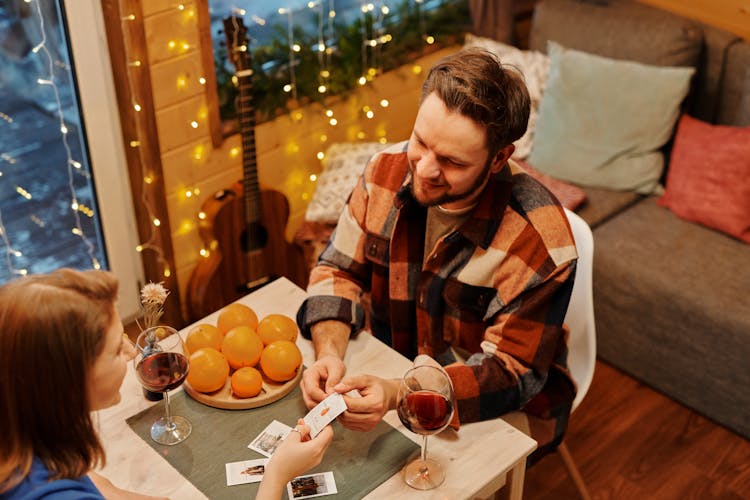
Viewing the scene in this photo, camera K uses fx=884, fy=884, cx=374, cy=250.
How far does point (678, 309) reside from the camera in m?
2.84

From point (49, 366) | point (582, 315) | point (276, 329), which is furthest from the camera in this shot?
point (582, 315)

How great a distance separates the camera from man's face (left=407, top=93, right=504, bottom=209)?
1.83 m

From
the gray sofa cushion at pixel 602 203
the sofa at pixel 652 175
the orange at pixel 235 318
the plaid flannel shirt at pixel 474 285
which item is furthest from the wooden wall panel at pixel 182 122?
the gray sofa cushion at pixel 602 203

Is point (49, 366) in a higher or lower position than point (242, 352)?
higher

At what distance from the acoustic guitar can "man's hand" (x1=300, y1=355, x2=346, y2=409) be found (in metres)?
1.26

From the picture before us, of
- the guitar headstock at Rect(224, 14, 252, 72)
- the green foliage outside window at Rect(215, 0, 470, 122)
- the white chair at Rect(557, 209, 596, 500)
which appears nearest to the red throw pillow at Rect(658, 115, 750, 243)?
the green foliage outside window at Rect(215, 0, 470, 122)

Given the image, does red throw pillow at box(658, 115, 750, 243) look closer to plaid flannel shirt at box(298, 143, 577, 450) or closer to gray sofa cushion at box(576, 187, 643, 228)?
gray sofa cushion at box(576, 187, 643, 228)

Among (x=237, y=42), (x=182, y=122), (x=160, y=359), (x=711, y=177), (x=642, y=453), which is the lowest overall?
(x=642, y=453)

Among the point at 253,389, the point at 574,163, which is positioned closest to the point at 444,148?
the point at 253,389

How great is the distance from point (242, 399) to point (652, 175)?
2065mm

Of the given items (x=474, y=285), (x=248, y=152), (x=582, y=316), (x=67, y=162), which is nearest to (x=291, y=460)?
(x=474, y=285)

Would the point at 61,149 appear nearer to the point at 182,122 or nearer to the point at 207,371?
the point at 182,122

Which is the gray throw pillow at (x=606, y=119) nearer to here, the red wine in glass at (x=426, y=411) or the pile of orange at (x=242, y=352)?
the pile of orange at (x=242, y=352)

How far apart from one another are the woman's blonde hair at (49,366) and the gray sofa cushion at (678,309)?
2.05m
